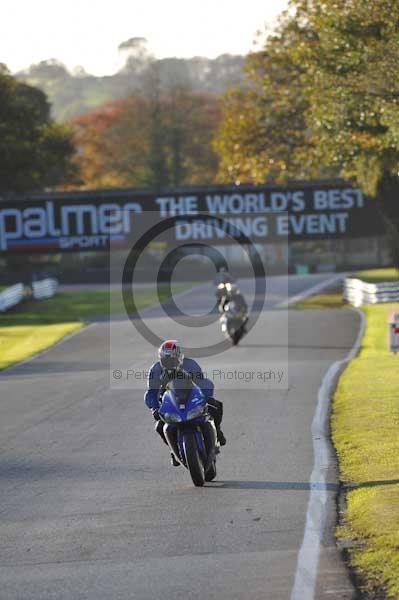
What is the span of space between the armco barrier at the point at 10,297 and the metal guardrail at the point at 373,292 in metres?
16.4

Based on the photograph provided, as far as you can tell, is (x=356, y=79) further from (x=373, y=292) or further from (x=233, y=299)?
(x=373, y=292)

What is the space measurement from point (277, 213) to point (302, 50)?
14574mm

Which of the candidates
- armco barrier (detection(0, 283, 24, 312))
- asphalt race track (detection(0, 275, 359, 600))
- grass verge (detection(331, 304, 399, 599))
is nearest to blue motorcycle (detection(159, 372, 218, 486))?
asphalt race track (detection(0, 275, 359, 600))

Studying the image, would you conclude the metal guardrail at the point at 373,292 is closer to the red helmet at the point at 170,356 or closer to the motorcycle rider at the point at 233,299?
the motorcycle rider at the point at 233,299

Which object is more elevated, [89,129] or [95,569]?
[89,129]

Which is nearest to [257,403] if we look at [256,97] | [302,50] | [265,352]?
[265,352]

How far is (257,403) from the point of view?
18875 millimetres

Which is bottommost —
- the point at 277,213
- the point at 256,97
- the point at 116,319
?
the point at 116,319

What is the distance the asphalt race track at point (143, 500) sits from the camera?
312 inches

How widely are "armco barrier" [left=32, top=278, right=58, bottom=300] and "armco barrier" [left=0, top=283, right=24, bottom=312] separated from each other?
779 mm

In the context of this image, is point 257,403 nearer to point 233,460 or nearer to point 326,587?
point 233,460

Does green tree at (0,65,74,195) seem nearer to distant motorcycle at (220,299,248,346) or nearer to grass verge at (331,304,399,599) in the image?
distant motorcycle at (220,299,248,346)

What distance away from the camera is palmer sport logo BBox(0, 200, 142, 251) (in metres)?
50.0

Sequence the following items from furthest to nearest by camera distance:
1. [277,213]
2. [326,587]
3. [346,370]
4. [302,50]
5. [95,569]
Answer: [277,213], [302,50], [346,370], [95,569], [326,587]
